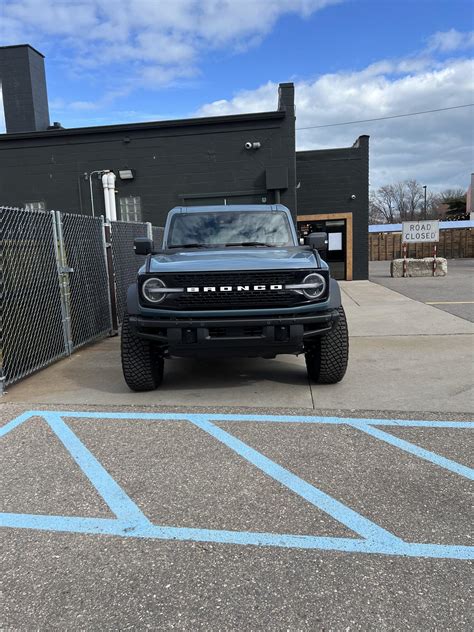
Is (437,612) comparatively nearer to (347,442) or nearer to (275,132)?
(347,442)

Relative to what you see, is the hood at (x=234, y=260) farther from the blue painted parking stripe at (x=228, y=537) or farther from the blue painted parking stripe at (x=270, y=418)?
the blue painted parking stripe at (x=228, y=537)

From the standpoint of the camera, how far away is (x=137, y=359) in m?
4.88

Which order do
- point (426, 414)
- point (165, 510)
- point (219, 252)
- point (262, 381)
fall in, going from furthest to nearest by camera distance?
1. point (262, 381)
2. point (219, 252)
3. point (426, 414)
4. point (165, 510)

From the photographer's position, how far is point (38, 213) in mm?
6137

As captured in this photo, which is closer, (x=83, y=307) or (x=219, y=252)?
(x=219, y=252)

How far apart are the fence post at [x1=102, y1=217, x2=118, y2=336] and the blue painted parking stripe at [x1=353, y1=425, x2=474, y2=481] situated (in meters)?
5.47

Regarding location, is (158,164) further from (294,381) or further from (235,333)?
(235,333)

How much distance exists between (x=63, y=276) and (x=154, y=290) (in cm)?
272

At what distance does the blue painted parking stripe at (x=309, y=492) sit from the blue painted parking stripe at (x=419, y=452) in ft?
3.02

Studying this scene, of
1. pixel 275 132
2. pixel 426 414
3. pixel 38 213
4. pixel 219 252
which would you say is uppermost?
pixel 275 132

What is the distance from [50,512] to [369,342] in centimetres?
549

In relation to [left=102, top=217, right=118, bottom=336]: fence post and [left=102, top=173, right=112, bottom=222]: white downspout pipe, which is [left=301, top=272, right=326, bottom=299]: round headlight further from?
[left=102, top=173, right=112, bottom=222]: white downspout pipe

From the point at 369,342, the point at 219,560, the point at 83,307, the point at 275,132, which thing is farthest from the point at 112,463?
the point at 275,132

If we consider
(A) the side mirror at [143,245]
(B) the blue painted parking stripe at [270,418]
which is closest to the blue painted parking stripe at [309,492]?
(B) the blue painted parking stripe at [270,418]
